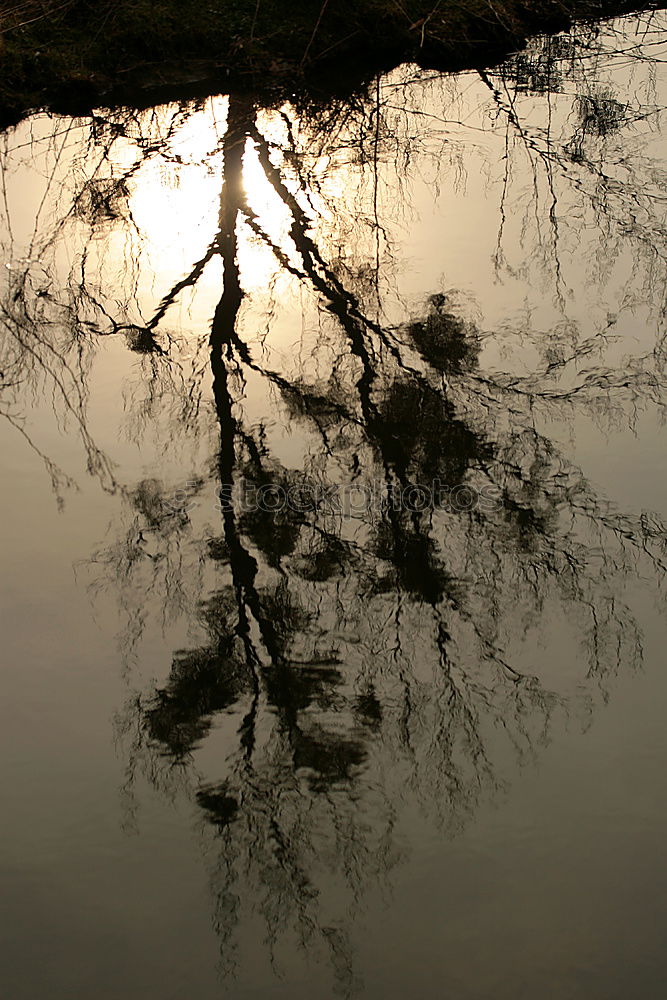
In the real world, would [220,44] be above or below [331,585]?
Result: above

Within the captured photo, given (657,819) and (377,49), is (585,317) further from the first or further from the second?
(377,49)

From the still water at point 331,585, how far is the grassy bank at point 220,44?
82 cm

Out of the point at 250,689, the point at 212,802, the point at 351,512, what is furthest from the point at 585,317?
the point at 212,802

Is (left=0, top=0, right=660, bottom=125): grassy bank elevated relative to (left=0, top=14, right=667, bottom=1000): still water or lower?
elevated

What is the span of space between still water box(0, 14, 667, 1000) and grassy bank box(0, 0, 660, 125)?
822mm

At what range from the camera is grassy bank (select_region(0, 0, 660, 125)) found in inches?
209

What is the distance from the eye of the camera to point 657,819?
2.12m

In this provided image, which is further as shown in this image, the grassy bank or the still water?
the grassy bank

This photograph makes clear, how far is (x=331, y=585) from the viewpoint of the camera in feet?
9.05

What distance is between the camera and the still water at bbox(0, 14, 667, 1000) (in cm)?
201

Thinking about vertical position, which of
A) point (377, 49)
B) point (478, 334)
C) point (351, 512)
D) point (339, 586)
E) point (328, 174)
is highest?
point (377, 49)

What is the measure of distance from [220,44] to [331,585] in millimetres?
3942

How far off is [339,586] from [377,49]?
402 cm

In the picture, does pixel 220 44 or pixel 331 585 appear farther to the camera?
pixel 220 44
